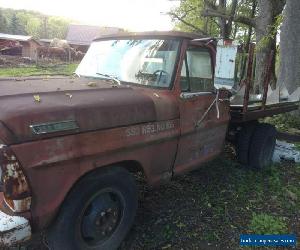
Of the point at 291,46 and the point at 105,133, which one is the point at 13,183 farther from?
the point at 291,46

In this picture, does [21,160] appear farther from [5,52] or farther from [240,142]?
[5,52]

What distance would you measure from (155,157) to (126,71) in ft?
3.84

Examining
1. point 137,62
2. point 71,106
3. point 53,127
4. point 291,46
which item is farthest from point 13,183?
point 291,46

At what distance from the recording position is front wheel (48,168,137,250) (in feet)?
10.9

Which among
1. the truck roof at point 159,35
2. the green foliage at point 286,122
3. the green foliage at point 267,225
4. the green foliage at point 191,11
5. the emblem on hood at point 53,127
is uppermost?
the green foliage at point 191,11

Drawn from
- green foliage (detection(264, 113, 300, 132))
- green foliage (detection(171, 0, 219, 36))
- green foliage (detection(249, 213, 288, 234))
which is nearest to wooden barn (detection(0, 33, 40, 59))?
green foliage (detection(171, 0, 219, 36))

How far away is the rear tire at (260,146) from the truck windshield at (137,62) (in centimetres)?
256

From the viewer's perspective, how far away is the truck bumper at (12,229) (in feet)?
9.55

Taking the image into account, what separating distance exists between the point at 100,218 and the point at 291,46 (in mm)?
7258

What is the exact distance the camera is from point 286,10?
9195 millimetres

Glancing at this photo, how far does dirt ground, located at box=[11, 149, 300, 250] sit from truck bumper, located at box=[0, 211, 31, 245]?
93 centimetres

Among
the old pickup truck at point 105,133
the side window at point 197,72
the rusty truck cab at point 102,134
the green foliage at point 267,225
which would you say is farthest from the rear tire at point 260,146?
the side window at point 197,72

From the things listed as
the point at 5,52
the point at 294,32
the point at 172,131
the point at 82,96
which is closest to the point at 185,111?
the point at 172,131

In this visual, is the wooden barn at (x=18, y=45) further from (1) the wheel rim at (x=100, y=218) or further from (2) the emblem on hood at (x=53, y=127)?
(2) the emblem on hood at (x=53, y=127)
